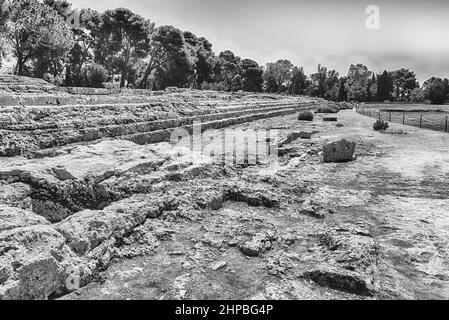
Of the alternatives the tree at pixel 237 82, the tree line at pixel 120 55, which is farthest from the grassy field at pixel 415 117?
the tree at pixel 237 82

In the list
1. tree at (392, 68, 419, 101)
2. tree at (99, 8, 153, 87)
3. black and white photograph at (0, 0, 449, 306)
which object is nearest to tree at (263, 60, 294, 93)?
tree at (392, 68, 419, 101)

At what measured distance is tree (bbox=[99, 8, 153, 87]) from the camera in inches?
1703

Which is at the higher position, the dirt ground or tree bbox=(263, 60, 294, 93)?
tree bbox=(263, 60, 294, 93)

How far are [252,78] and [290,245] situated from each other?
71116 millimetres

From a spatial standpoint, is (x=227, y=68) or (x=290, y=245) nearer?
(x=290, y=245)

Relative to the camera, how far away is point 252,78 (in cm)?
7250

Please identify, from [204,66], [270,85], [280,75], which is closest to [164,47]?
[204,66]

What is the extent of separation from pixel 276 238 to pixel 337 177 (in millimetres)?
3591

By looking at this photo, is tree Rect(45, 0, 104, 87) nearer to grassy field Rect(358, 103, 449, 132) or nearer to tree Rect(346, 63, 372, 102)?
grassy field Rect(358, 103, 449, 132)

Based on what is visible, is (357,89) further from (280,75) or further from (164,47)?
(164,47)

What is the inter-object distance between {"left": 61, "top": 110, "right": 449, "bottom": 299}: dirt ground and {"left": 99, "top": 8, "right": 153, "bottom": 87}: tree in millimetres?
41360

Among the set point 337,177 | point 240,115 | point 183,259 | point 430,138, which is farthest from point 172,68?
Answer: point 183,259
